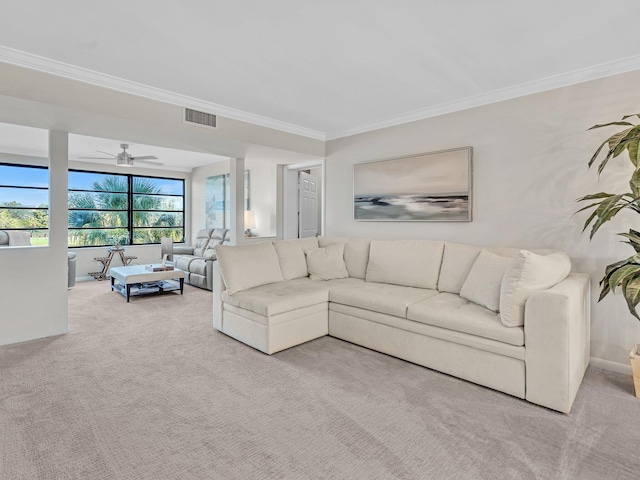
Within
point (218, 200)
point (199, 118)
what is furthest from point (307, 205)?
point (199, 118)

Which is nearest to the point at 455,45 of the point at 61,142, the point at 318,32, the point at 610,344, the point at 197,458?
the point at 318,32

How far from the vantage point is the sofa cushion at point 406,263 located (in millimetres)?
3557

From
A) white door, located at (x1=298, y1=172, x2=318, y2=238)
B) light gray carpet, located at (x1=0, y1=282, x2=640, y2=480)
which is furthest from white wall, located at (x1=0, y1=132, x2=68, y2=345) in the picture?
white door, located at (x1=298, y1=172, x2=318, y2=238)

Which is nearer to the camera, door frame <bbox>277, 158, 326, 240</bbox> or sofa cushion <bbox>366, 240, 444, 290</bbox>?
sofa cushion <bbox>366, 240, 444, 290</bbox>

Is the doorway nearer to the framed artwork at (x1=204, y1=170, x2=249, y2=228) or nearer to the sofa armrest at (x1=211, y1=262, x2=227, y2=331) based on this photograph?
the framed artwork at (x1=204, y1=170, x2=249, y2=228)

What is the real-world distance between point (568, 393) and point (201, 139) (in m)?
4.13

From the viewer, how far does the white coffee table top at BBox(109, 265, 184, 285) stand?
511 cm

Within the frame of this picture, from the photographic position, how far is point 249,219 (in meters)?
6.86

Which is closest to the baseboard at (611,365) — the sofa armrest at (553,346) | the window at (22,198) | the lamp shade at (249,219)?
the sofa armrest at (553,346)

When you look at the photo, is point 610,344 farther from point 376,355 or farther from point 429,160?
point 429,160

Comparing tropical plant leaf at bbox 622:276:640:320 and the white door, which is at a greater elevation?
the white door

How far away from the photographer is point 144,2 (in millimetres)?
2023

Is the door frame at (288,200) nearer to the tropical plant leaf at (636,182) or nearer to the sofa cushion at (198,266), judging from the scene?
the sofa cushion at (198,266)

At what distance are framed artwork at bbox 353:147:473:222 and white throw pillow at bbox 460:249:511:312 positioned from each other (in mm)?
830
